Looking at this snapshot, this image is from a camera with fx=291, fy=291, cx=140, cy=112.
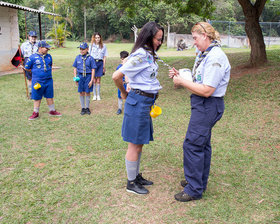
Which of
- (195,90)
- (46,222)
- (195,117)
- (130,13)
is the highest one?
(130,13)

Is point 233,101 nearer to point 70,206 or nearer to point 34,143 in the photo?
point 34,143

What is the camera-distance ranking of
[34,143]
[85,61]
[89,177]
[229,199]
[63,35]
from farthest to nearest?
[63,35]
[85,61]
[34,143]
[89,177]
[229,199]

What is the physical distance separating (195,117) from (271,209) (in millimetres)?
1314

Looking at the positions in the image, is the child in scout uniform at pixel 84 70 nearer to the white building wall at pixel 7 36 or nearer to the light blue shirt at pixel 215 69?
the light blue shirt at pixel 215 69

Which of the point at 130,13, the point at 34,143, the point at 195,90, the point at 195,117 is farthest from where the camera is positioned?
the point at 130,13

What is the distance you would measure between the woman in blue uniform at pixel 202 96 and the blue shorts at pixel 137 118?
412mm

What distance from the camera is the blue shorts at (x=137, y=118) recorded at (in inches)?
123

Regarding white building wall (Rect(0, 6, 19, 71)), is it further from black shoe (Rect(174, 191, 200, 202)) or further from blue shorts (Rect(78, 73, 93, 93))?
black shoe (Rect(174, 191, 200, 202))

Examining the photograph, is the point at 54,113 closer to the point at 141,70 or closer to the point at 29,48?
the point at 29,48

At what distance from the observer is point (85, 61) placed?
21.9 feet

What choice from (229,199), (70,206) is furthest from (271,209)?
(70,206)

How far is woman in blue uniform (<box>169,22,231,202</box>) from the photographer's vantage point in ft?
9.27

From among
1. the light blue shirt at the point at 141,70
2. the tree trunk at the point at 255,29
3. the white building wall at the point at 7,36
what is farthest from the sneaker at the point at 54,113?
the white building wall at the point at 7,36

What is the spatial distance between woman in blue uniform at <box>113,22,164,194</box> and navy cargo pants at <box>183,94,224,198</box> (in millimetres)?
473
